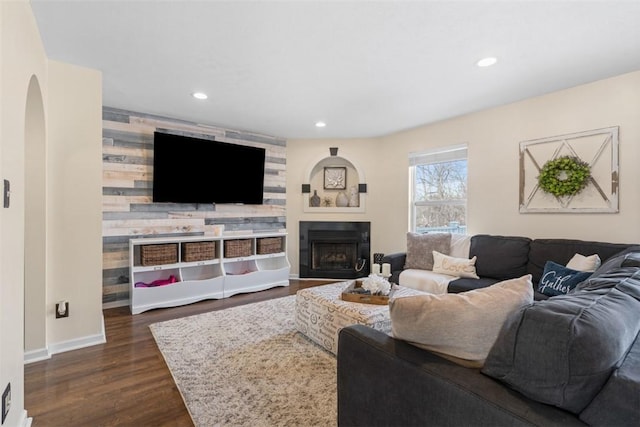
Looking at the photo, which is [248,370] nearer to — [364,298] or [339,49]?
[364,298]

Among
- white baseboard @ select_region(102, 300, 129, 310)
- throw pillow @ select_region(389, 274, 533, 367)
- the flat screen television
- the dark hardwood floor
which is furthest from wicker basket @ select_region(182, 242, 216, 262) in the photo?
throw pillow @ select_region(389, 274, 533, 367)

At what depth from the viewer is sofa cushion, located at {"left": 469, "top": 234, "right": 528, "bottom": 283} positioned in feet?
10.5

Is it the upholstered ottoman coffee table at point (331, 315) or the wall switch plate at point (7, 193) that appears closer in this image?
the wall switch plate at point (7, 193)

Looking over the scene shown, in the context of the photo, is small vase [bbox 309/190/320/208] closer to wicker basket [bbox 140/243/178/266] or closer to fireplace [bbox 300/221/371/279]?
fireplace [bbox 300/221/371/279]

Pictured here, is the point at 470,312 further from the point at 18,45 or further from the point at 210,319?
the point at 210,319

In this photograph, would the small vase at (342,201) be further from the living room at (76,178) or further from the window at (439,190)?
the living room at (76,178)

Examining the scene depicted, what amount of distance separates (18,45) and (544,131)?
4331 mm

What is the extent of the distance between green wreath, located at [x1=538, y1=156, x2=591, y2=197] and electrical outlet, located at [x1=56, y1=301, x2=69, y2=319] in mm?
4697

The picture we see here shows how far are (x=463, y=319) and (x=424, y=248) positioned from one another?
2924mm

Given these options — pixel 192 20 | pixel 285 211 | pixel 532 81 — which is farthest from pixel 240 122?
pixel 532 81

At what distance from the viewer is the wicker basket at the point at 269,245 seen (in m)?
4.66

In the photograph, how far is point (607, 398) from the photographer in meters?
0.76

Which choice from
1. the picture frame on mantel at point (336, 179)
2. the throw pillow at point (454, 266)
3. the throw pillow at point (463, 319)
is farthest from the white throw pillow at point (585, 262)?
the picture frame on mantel at point (336, 179)

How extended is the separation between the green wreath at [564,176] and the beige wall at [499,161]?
26cm
